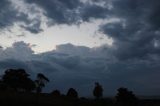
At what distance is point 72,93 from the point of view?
5207 inches

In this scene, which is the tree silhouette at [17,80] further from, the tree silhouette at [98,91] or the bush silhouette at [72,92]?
the tree silhouette at [98,91]

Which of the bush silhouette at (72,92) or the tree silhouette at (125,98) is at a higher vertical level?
the bush silhouette at (72,92)

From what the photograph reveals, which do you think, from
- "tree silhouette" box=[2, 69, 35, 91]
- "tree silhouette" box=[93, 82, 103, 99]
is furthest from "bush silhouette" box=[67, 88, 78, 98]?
"tree silhouette" box=[2, 69, 35, 91]

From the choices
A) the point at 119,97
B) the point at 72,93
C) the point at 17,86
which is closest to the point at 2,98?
the point at 17,86

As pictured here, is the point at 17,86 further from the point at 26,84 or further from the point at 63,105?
the point at 63,105

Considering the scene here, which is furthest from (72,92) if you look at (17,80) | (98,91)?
(17,80)

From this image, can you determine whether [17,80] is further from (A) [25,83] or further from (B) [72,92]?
(B) [72,92]

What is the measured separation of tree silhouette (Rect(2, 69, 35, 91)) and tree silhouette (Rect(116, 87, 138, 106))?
1290 inches

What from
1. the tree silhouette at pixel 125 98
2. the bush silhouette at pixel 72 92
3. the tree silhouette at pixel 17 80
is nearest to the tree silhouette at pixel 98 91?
the bush silhouette at pixel 72 92

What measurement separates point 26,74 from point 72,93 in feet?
76.0

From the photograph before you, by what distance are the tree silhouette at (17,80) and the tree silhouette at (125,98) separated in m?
32.8

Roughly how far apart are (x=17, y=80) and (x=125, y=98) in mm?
39507

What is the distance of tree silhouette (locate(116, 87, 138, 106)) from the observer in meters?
107

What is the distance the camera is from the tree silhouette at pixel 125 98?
10669cm
